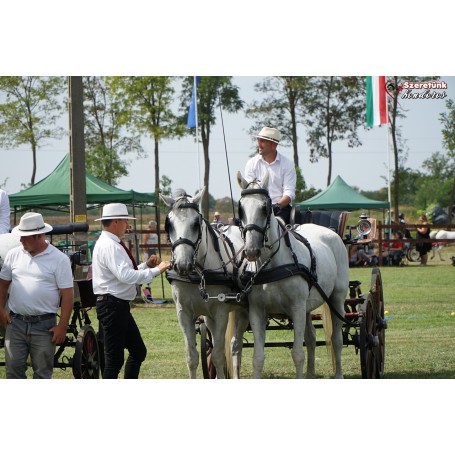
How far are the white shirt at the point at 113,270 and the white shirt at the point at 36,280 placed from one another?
26 cm

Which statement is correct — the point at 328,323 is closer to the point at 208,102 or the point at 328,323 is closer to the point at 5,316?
the point at 5,316

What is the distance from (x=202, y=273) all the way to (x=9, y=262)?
1.36m

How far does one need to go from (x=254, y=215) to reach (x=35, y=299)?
5.27 feet

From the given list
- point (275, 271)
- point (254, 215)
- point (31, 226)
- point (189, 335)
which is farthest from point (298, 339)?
point (31, 226)

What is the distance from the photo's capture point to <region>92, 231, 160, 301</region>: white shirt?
18.9 ft

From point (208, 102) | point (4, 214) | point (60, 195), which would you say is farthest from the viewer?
point (208, 102)

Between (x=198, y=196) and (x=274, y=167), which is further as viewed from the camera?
(x=274, y=167)

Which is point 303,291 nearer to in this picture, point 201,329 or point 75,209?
point 201,329

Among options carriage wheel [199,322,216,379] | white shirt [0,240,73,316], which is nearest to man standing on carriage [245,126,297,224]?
carriage wheel [199,322,216,379]

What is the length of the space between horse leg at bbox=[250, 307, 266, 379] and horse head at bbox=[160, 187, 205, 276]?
66 centimetres

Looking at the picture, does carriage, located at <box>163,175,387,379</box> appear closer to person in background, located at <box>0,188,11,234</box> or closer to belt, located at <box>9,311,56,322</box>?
belt, located at <box>9,311,56,322</box>

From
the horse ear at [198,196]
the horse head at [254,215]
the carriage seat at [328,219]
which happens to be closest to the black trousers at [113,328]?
the horse ear at [198,196]

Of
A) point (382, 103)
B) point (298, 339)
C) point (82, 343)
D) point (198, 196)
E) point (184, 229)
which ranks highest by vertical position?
point (382, 103)

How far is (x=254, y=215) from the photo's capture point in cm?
558
